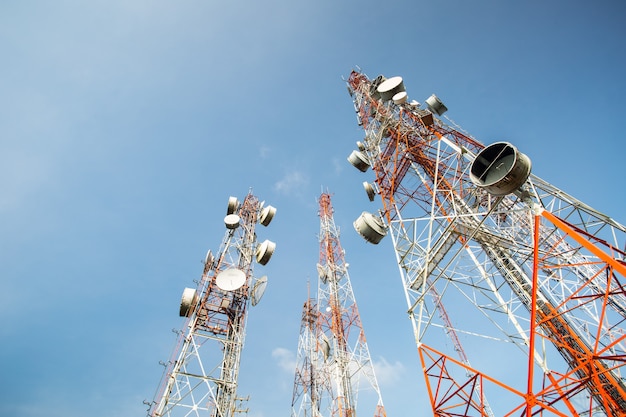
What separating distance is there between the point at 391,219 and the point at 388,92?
6.62 m

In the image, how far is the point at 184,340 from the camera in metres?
16.2

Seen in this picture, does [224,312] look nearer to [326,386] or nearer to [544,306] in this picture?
[326,386]

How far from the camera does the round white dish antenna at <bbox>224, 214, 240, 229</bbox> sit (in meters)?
22.1

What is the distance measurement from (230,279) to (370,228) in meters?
9.44

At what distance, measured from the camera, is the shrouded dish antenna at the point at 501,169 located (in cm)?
827

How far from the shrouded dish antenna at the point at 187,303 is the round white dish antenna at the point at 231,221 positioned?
5596 mm

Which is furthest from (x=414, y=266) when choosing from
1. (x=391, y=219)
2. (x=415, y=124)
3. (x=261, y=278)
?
(x=261, y=278)

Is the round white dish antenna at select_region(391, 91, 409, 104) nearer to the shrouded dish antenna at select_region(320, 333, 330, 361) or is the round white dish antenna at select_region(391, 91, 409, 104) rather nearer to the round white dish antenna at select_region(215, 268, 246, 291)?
Answer: the round white dish antenna at select_region(215, 268, 246, 291)

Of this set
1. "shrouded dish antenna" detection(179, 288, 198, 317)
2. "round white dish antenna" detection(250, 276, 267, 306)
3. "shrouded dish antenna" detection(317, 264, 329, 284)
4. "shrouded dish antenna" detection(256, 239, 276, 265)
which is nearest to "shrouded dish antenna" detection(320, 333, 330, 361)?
"shrouded dish antenna" detection(317, 264, 329, 284)

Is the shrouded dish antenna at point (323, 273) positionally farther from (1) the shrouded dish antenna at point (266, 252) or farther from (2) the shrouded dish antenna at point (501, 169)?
(2) the shrouded dish antenna at point (501, 169)

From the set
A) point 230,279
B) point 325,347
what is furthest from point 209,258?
point 325,347

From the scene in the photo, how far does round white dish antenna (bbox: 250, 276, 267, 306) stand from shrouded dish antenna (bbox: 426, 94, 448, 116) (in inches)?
545

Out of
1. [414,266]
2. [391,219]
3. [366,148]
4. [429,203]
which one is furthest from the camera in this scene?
[366,148]

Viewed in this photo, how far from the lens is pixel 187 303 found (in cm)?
1747
